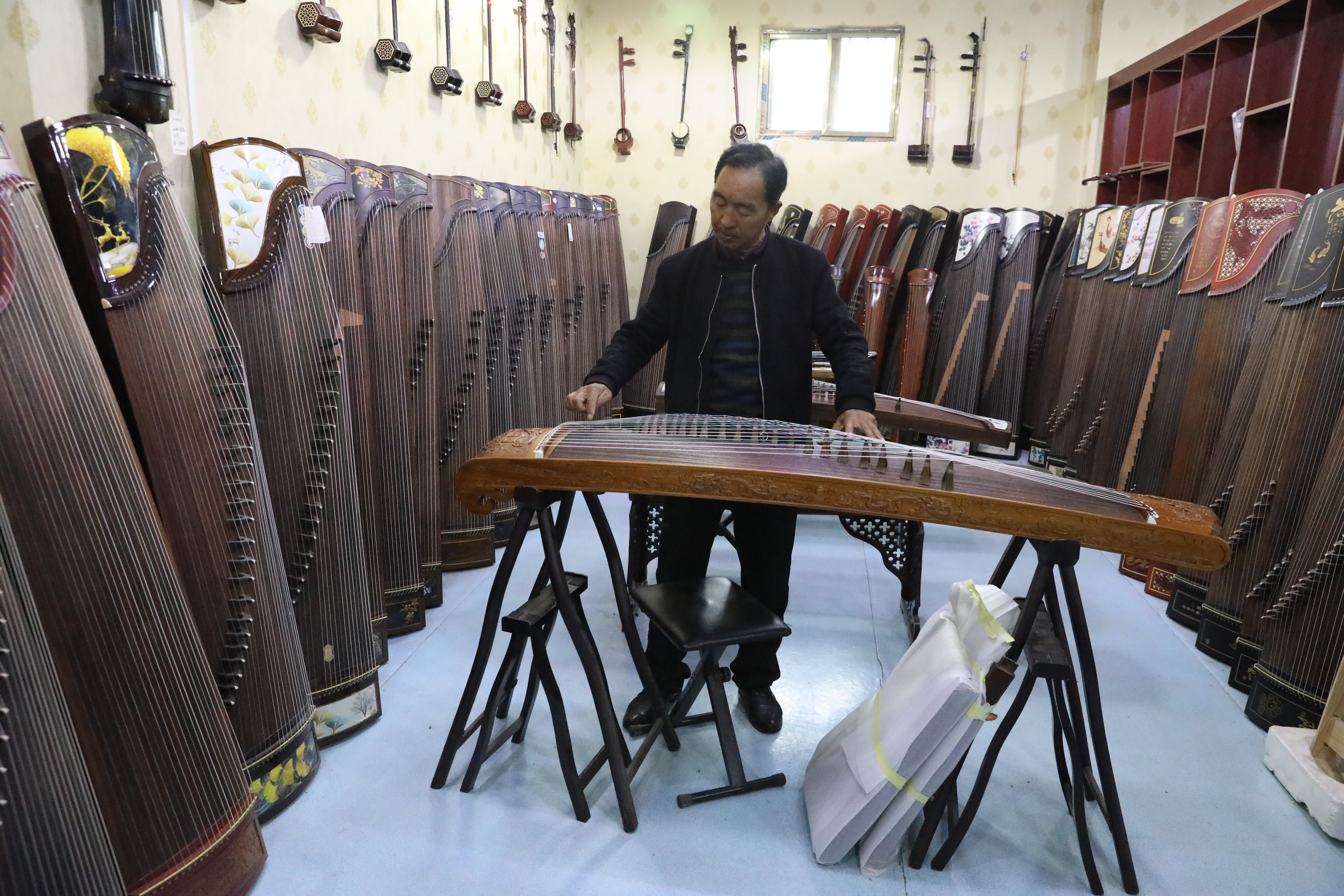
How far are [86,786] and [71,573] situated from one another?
313 millimetres

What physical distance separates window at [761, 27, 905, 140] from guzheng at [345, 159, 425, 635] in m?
4.04

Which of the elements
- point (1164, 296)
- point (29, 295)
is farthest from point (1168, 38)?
point (29, 295)

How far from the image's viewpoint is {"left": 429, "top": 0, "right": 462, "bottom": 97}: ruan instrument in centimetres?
365

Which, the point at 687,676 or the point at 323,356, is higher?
the point at 323,356

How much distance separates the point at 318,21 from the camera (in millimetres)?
2621

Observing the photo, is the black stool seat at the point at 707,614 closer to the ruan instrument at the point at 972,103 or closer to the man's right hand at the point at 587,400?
the man's right hand at the point at 587,400

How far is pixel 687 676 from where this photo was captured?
7.45 ft

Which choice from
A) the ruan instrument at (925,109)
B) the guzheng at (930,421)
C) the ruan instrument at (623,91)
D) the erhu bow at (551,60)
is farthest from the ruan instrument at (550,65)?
the guzheng at (930,421)

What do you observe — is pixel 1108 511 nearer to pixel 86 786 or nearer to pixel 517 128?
pixel 86 786

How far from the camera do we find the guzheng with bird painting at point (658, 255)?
17.3 feet

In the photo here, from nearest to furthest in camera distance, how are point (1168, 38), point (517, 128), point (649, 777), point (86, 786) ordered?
point (86, 786) < point (649, 777) < point (517, 128) < point (1168, 38)

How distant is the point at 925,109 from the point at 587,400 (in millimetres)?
4932

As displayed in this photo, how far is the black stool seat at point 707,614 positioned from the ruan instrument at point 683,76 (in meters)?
4.73

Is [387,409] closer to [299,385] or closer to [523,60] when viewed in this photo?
[299,385]
